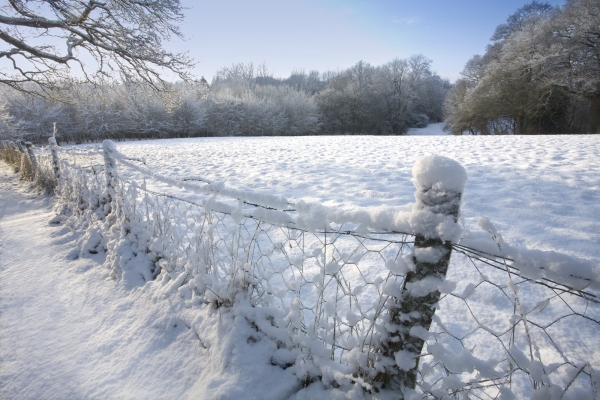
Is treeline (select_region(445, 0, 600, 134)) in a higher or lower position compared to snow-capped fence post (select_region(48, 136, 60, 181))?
higher

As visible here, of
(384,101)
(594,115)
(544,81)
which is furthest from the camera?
(384,101)

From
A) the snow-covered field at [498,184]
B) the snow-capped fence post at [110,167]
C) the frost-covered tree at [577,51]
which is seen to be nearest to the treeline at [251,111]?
the snow-covered field at [498,184]

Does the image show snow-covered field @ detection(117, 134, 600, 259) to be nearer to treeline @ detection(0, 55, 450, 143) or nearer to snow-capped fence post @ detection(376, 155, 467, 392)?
snow-capped fence post @ detection(376, 155, 467, 392)

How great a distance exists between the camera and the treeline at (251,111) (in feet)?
77.9

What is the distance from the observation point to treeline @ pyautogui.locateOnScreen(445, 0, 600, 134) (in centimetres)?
1474

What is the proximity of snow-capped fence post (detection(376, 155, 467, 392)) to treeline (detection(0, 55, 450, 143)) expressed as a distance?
20.0 metres

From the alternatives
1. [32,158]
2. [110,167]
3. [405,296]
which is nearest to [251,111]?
[32,158]

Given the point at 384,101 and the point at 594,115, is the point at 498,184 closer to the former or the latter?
the point at 594,115

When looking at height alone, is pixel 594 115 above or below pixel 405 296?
above

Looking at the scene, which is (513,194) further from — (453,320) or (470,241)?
(470,241)

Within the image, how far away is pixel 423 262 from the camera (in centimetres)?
115

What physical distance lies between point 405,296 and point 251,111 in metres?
33.3

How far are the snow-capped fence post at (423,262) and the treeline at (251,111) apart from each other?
20037 mm

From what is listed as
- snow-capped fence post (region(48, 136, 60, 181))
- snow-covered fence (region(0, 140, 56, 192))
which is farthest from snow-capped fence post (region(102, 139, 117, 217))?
snow-covered fence (region(0, 140, 56, 192))
